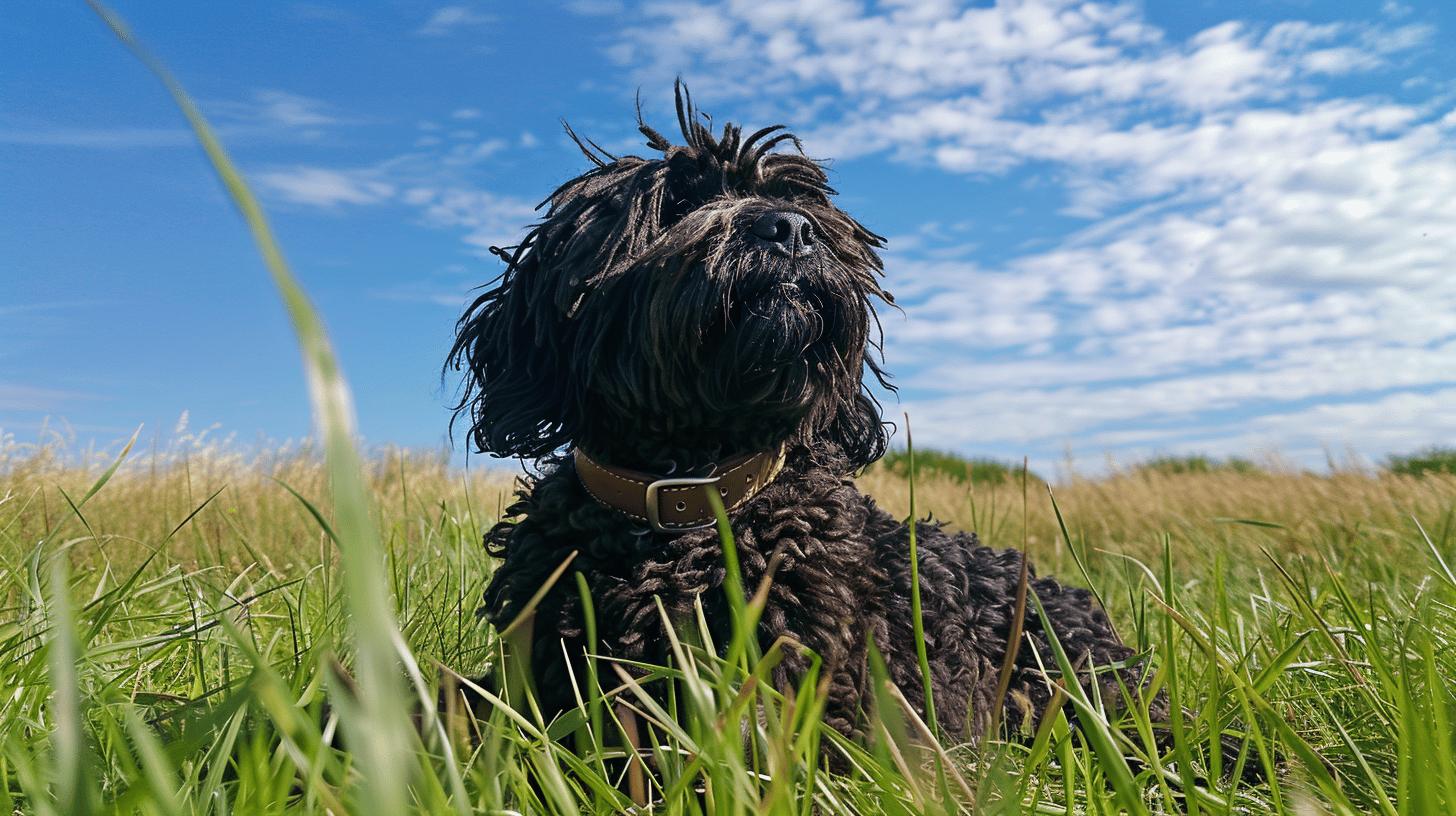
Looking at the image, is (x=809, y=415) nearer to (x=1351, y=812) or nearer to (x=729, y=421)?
(x=729, y=421)

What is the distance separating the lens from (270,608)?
504 centimetres

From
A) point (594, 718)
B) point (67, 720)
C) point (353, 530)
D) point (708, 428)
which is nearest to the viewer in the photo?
point (353, 530)

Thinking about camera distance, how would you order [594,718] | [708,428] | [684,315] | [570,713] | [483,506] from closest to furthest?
[594,718]
[570,713]
[684,315]
[708,428]
[483,506]

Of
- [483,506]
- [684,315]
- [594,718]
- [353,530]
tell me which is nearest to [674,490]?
[684,315]

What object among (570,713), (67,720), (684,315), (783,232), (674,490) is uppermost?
(783,232)

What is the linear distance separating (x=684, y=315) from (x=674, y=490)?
22.1 inches

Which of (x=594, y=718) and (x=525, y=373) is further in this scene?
(x=525, y=373)

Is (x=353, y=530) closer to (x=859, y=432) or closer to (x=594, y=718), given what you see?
(x=594, y=718)

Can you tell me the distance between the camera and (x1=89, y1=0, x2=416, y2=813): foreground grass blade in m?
0.59

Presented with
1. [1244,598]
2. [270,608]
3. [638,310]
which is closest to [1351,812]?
[638,310]

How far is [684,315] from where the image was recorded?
3.29 metres

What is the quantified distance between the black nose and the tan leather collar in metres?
0.70

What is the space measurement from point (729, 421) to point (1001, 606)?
56.5 inches

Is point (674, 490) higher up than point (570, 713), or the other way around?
point (674, 490)
